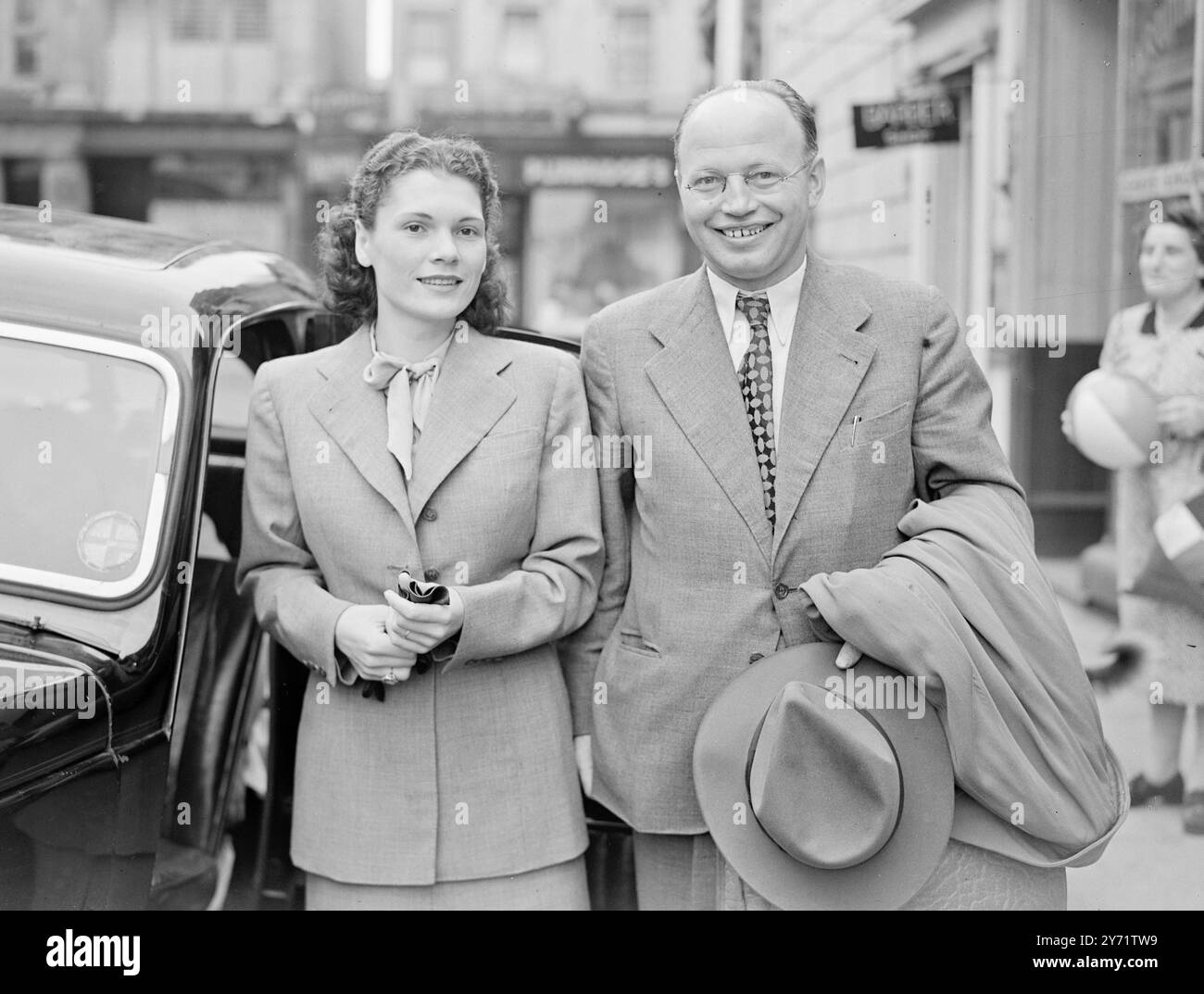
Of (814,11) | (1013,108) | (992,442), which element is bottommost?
(992,442)

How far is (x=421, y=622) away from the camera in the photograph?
2.38m

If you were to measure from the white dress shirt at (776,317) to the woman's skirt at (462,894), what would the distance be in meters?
1.06

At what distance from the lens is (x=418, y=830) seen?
256 centimetres

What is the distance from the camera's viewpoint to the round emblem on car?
8.73ft

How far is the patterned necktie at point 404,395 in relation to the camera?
2.59 metres

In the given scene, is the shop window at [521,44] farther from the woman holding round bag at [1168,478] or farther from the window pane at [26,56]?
the woman holding round bag at [1168,478]

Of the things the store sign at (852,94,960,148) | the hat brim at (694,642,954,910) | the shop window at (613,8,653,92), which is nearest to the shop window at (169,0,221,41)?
the shop window at (613,8,653,92)

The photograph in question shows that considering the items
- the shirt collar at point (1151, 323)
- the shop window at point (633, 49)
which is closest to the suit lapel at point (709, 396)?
the shirt collar at point (1151, 323)

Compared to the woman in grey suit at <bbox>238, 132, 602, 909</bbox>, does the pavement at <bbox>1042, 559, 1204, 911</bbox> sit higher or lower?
lower

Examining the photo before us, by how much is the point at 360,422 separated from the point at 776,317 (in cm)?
85

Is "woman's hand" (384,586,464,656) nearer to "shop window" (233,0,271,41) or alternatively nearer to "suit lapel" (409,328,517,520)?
"suit lapel" (409,328,517,520)

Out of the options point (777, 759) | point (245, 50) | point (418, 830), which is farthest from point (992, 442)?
point (245, 50)
